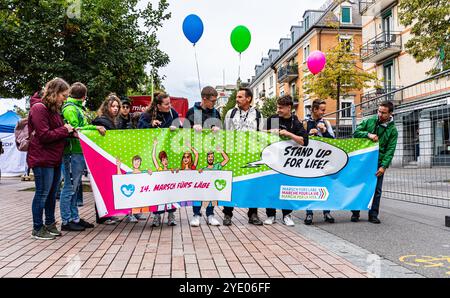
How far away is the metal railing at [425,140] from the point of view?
18.6ft

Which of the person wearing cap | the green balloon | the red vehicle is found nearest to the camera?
the person wearing cap

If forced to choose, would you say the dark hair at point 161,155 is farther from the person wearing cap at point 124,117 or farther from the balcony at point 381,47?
the balcony at point 381,47

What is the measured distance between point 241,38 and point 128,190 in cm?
467

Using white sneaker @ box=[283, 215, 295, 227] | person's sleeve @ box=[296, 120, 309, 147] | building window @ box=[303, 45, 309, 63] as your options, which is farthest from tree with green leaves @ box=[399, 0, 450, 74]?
building window @ box=[303, 45, 309, 63]

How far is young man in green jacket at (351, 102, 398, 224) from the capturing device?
5996 millimetres

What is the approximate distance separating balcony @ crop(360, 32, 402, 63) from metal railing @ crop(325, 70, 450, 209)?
2135 centimetres

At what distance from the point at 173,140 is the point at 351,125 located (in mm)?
3913

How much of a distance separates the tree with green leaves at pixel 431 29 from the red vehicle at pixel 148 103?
913 centimetres

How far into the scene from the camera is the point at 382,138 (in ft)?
20.0

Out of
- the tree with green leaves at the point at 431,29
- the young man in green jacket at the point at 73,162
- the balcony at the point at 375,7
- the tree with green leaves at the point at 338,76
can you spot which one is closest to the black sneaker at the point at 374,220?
the young man in green jacket at the point at 73,162

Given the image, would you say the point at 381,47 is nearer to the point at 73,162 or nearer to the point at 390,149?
the point at 390,149

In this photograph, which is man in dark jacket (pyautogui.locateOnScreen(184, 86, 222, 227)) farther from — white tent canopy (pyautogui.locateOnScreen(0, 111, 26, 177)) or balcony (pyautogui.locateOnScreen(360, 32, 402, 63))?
balcony (pyautogui.locateOnScreen(360, 32, 402, 63))

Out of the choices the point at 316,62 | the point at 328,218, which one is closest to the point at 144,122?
the point at 328,218
